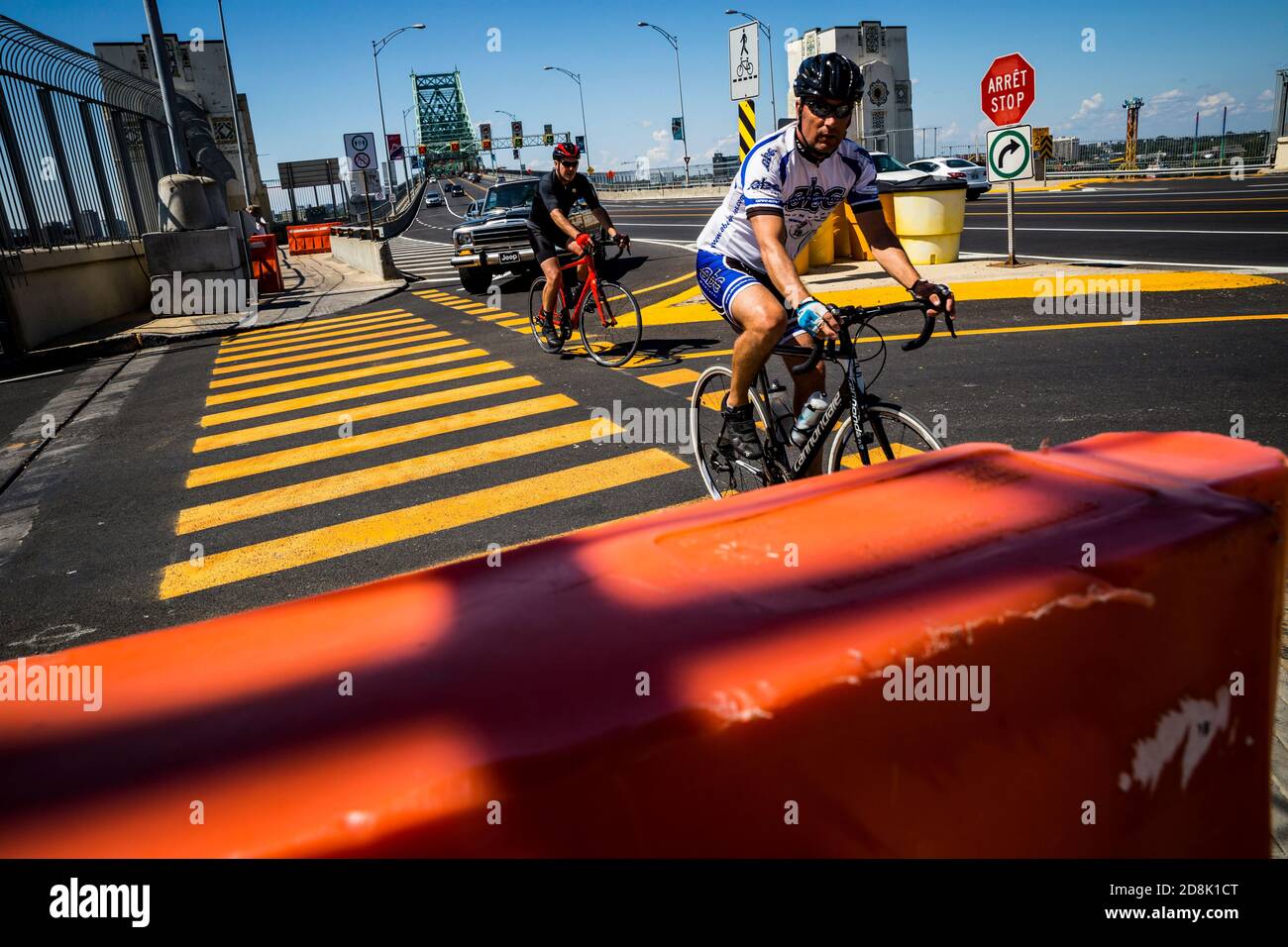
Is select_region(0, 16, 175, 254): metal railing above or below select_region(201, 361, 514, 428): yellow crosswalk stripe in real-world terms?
above

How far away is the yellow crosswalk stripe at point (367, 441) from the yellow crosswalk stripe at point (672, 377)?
0.88m

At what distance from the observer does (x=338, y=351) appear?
41.6ft

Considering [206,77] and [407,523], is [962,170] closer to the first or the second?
[407,523]

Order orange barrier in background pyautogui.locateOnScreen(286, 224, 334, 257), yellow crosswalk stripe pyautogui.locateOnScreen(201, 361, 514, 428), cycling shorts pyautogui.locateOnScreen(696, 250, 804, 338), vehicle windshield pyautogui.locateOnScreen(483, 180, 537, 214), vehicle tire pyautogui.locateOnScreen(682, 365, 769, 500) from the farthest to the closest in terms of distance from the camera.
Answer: orange barrier in background pyautogui.locateOnScreen(286, 224, 334, 257), vehicle windshield pyautogui.locateOnScreen(483, 180, 537, 214), yellow crosswalk stripe pyautogui.locateOnScreen(201, 361, 514, 428), vehicle tire pyautogui.locateOnScreen(682, 365, 769, 500), cycling shorts pyautogui.locateOnScreen(696, 250, 804, 338)

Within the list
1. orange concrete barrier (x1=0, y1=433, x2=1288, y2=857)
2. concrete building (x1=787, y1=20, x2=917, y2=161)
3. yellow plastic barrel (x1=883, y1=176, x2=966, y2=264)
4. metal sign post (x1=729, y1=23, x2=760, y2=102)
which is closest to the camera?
orange concrete barrier (x1=0, y1=433, x2=1288, y2=857)

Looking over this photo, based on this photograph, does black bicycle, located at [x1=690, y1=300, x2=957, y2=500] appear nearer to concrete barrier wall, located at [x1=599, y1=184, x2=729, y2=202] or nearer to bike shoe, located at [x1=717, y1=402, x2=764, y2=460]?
bike shoe, located at [x1=717, y1=402, x2=764, y2=460]

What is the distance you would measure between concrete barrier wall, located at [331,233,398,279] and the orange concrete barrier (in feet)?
73.3

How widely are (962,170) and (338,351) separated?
27.8 meters

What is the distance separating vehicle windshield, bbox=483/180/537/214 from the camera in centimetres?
1912

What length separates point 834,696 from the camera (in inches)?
49.3

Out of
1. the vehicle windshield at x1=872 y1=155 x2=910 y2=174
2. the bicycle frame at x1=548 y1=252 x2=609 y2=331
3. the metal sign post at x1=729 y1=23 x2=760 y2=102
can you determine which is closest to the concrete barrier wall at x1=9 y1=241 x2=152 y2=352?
the bicycle frame at x1=548 y1=252 x2=609 y2=331

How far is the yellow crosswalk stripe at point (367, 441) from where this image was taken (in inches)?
282

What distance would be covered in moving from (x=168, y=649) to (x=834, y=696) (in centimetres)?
100
